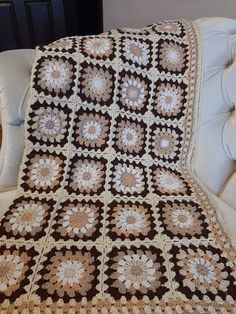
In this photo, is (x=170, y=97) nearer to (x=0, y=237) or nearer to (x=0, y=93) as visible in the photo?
(x=0, y=93)

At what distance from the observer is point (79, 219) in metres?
0.75

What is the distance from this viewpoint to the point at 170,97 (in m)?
0.90

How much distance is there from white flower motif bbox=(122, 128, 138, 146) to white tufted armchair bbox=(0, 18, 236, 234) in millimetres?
199

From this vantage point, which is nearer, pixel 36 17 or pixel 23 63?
pixel 23 63

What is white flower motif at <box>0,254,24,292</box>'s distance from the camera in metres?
0.61

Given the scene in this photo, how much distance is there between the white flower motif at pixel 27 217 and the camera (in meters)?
0.73

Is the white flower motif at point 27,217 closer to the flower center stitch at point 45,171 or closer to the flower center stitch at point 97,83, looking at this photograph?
the flower center stitch at point 45,171

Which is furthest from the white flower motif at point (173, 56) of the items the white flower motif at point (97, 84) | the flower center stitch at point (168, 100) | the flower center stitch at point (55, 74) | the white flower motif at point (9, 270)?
the white flower motif at point (9, 270)

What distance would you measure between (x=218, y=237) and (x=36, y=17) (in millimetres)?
1714

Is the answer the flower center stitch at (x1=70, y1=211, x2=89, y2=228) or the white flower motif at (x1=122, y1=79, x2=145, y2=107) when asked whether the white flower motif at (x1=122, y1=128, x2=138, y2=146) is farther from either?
the flower center stitch at (x1=70, y1=211, x2=89, y2=228)

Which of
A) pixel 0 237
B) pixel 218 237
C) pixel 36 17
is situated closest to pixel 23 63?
pixel 0 237

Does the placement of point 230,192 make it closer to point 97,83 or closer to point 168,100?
point 168,100

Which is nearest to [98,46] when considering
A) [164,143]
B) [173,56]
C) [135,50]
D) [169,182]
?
[135,50]

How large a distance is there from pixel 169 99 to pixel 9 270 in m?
0.64
